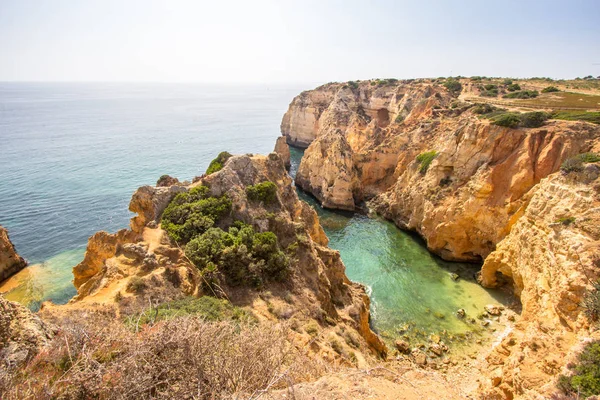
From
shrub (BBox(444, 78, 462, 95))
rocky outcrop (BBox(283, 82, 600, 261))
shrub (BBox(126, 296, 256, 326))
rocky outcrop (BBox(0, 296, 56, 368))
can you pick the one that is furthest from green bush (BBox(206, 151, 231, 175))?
shrub (BBox(444, 78, 462, 95))

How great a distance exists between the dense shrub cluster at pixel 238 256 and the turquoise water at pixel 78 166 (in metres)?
14.6

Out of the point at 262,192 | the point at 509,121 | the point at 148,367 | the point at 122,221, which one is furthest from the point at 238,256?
the point at 509,121

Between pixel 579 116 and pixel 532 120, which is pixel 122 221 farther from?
pixel 579 116

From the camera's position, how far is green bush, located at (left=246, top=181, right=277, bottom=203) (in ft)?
65.7

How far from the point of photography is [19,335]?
23.4 feet

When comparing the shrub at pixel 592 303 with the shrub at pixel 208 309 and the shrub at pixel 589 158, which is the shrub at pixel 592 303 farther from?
the shrub at pixel 208 309

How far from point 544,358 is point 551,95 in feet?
149

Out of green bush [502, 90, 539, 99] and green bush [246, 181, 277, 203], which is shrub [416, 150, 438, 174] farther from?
green bush [246, 181, 277, 203]

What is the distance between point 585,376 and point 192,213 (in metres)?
17.5

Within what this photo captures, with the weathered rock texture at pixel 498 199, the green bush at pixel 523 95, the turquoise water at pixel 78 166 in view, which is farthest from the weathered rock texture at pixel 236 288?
the green bush at pixel 523 95

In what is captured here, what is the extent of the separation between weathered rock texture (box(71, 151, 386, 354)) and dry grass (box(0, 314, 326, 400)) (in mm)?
5613

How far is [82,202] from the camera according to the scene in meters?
38.7

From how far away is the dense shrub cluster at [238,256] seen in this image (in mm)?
15086

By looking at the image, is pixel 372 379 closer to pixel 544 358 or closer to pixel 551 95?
pixel 544 358
